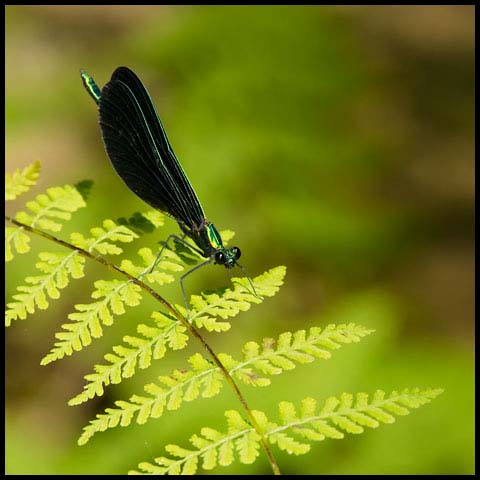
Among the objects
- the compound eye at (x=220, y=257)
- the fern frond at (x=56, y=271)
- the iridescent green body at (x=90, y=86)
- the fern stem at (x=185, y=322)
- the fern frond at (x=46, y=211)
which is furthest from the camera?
the iridescent green body at (x=90, y=86)

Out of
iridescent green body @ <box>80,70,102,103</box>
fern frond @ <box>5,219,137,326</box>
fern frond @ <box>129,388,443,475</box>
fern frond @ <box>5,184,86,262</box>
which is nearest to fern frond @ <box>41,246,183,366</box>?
fern frond @ <box>5,219,137,326</box>

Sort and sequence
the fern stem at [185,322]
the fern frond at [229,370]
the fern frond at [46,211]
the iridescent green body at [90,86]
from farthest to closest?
the iridescent green body at [90,86] → the fern frond at [46,211] → the fern frond at [229,370] → the fern stem at [185,322]

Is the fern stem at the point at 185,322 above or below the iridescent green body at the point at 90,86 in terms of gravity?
below

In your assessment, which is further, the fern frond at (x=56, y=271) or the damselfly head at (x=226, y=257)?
the damselfly head at (x=226, y=257)

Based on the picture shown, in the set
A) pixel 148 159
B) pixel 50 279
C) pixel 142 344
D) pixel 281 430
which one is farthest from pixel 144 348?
pixel 148 159

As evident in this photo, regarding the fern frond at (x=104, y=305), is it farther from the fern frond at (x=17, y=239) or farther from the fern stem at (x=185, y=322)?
the fern frond at (x=17, y=239)

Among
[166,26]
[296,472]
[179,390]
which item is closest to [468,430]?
[296,472]

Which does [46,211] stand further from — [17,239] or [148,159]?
[148,159]

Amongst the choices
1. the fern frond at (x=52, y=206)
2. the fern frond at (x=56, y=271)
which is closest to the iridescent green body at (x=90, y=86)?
the fern frond at (x=52, y=206)
